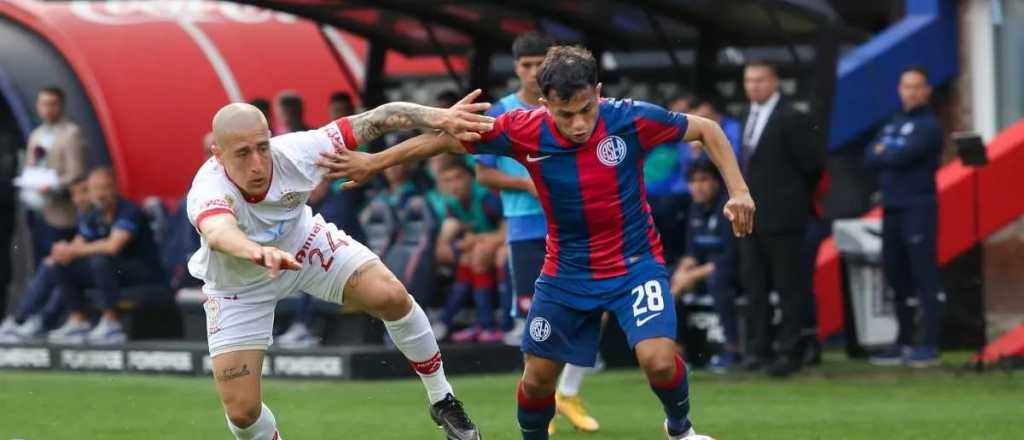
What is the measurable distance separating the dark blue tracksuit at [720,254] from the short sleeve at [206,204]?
6360mm

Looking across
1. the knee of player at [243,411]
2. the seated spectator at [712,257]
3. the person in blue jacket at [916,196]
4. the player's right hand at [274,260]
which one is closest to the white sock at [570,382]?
the knee of player at [243,411]

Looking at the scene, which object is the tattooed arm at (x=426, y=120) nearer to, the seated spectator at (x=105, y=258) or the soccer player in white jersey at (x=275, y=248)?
the soccer player in white jersey at (x=275, y=248)

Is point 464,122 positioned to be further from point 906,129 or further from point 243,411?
point 906,129

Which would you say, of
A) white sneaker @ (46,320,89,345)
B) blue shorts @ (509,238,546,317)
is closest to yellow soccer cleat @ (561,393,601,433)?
blue shorts @ (509,238,546,317)

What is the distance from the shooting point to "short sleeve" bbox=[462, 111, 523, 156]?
899 centimetres

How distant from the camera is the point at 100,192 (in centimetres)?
1764

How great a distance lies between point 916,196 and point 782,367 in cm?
163

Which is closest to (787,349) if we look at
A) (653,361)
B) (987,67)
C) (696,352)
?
(696,352)

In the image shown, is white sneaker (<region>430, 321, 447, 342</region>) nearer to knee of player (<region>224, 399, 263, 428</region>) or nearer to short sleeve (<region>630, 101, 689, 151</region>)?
knee of player (<region>224, 399, 263, 428</region>)

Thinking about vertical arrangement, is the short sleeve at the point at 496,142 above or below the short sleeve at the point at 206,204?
above

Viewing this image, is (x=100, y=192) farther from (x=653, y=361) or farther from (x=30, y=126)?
(x=653, y=361)

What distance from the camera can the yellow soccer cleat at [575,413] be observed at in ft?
37.3

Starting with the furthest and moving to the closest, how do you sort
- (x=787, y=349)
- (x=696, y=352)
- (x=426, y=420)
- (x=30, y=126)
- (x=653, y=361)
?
(x=30, y=126)
(x=696, y=352)
(x=787, y=349)
(x=426, y=420)
(x=653, y=361)

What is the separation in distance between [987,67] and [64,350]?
325 inches
